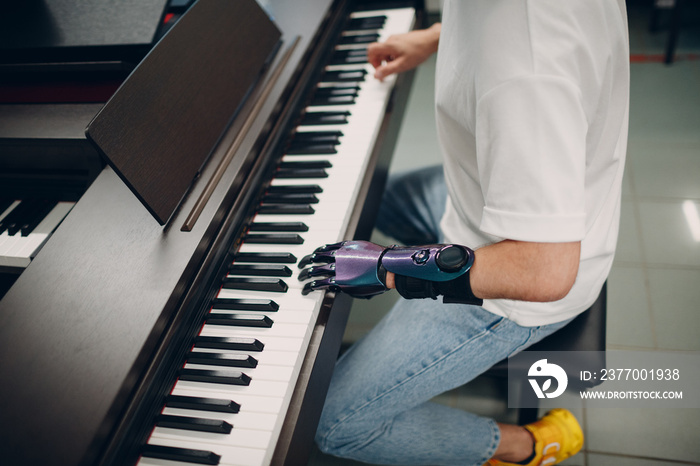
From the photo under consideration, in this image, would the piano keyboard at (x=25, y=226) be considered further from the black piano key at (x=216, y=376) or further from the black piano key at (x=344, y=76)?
the black piano key at (x=344, y=76)

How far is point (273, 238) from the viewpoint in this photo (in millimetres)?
1167

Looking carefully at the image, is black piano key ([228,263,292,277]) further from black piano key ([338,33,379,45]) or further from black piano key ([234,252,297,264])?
black piano key ([338,33,379,45])

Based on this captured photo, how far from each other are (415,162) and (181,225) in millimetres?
1781

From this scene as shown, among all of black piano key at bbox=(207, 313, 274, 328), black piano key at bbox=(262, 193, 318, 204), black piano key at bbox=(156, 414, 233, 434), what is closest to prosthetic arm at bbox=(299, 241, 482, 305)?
black piano key at bbox=(207, 313, 274, 328)

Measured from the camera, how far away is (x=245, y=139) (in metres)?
1.23

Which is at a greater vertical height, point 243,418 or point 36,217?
point 36,217

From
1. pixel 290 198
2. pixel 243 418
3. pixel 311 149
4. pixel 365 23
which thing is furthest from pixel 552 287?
pixel 365 23

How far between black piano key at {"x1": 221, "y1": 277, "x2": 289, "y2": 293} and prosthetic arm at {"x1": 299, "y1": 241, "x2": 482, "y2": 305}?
A: 0.18 ft

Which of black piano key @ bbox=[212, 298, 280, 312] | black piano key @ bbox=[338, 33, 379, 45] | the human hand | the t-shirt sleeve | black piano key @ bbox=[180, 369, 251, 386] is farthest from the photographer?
black piano key @ bbox=[338, 33, 379, 45]

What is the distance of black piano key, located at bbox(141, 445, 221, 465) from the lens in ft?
2.77

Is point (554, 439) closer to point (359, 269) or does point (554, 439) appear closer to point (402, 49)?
point (359, 269)

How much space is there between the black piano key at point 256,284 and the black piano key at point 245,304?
4 centimetres

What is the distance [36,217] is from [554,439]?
1.62 meters

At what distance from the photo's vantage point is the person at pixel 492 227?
698 mm
